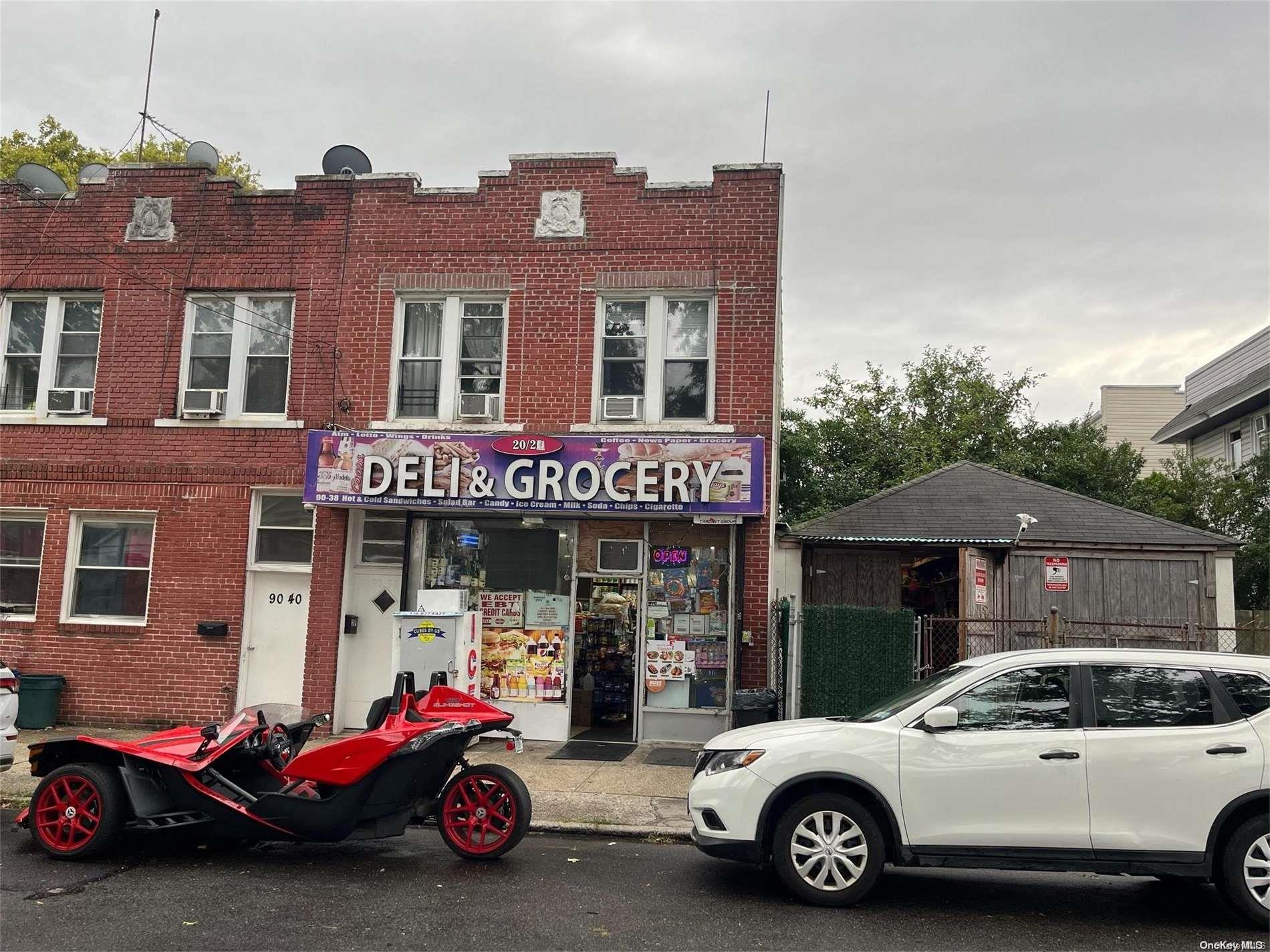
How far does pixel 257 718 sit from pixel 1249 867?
20.5 ft

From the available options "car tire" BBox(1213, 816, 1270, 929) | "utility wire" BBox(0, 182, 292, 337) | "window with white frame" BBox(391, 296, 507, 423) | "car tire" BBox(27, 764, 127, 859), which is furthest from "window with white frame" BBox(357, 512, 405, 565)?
"car tire" BBox(1213, 816, 1270, 929)

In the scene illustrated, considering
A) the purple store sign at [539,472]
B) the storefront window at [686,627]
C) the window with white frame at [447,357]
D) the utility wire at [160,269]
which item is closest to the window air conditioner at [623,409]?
the purple store sign at [539,472]

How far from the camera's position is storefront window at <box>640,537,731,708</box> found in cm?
1198

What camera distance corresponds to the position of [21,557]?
1313cm

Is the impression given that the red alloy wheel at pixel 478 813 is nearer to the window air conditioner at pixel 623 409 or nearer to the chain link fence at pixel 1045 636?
the chain link fence at pixel 1045 636

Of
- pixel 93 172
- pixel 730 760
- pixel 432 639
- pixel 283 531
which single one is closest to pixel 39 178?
pixel 93 172

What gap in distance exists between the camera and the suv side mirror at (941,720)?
19.8 feet

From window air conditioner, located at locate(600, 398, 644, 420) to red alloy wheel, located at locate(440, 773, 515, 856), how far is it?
5.99 m

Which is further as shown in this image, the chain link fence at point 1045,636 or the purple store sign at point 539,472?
the purple store sign at point 539,472

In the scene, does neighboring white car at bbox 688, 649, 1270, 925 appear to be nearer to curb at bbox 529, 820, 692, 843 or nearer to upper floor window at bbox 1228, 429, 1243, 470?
curb at bbox 529, 820, 692, 843

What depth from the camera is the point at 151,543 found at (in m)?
12.9

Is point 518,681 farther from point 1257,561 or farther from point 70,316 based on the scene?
point 1257,561

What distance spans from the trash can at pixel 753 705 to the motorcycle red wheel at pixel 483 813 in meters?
4.04

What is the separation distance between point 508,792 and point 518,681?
537 cm
